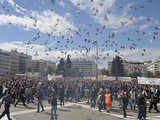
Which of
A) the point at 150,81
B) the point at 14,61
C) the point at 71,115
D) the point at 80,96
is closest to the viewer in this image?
the point at 71,115

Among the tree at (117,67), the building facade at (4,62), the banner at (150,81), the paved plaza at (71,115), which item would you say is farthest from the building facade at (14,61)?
the paved plaza at (71,115)

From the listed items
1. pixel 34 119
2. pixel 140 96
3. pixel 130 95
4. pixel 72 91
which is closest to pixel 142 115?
pixel 140 96

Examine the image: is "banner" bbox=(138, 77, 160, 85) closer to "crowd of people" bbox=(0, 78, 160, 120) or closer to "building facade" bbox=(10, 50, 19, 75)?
"crowd of people" bbox=(0, 78, 160, 120)

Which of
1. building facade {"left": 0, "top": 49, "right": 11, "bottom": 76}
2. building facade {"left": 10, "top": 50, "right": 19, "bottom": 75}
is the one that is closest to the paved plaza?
building facade {"left": 0, "top": 49, "right": 11, "bottom": 76}

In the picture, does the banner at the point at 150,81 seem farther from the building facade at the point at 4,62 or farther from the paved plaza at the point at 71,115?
the building facade at the point at 4,62

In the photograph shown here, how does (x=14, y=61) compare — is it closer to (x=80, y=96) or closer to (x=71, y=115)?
(x=80, y=96)

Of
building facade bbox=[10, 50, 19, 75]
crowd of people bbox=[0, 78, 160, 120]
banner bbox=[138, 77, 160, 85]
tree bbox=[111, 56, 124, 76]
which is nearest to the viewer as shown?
crowd of people bbox=[0, 78, 160, 120]

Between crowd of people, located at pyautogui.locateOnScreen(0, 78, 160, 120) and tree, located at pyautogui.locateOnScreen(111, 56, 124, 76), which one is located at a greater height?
tree, located at pyautogui.locateOnScreen(111, 56, 124, 76)

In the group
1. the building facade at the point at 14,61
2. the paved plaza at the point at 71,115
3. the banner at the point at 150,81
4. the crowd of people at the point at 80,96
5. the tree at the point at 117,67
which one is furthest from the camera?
the building facade at the point at 14,61

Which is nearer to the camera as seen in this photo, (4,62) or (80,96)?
(80,96)

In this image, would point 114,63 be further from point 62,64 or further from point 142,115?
point 142,115

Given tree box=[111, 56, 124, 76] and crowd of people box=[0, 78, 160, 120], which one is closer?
crowd of people box=[0, 78, 160, 120]

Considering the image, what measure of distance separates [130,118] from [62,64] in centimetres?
8365

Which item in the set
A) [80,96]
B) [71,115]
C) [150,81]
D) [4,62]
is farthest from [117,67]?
[71,115]
